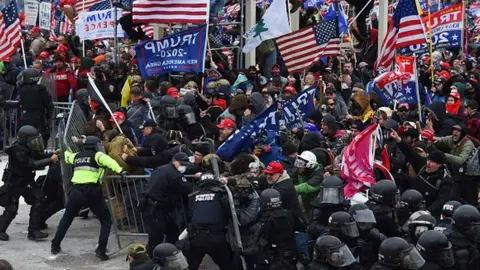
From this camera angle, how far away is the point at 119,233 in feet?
45.8

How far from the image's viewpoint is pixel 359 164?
12.5m

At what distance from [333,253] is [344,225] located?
3.02ft

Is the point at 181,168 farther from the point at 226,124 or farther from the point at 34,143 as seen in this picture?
the point at 34,143

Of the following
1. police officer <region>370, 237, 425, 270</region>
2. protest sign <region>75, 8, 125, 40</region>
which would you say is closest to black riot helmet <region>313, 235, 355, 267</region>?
police officer <region>370, 237, 425, 270</region>

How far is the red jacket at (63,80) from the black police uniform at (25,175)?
5.81 metres

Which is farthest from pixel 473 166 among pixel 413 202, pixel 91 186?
pixel 91 186

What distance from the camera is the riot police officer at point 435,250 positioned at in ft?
31.9

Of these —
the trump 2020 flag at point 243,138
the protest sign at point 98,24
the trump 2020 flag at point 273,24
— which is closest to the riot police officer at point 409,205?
the trump 2020 flag at point 243,138

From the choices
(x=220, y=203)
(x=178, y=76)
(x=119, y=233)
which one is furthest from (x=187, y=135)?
(x=178, y=76)

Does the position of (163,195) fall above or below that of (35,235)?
above

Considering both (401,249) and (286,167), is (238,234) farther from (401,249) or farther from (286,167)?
(401,249)

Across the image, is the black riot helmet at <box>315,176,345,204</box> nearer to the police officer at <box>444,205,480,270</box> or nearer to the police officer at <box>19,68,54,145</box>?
the police officer at <box>444,205,480,270</box>

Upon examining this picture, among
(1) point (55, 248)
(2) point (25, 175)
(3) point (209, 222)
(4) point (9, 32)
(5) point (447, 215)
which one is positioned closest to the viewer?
(5) point (447, 215)

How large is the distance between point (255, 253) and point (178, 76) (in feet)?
31.1
